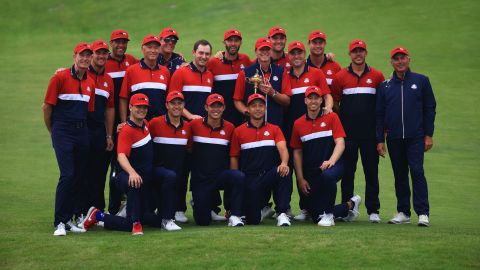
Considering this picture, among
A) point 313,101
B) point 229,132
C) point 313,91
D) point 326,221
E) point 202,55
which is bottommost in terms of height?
point 326,221

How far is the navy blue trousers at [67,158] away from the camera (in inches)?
471

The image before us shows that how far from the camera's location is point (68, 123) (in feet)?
39.8

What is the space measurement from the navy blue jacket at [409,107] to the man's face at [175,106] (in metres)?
2.94

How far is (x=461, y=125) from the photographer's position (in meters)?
23.6

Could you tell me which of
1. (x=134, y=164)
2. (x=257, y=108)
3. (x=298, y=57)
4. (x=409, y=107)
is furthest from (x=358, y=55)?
(x=134, y=164)

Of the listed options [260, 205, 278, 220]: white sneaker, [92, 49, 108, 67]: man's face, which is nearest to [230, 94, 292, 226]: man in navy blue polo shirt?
[260, 205, 278, 220]: white sneaker

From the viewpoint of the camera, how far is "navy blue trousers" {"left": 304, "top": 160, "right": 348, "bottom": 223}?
12734 millimetres

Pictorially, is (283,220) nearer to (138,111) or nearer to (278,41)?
(138,111)

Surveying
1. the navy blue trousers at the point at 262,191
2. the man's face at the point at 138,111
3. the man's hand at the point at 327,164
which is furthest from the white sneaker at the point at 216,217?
the man's face at the point at 138,111

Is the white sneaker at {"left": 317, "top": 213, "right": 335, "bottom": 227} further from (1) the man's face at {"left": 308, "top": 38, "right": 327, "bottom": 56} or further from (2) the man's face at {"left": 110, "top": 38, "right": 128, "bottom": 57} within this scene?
(2) the man's face at {"left": 110, "top": 38, "right": 128, "bottom": 57}

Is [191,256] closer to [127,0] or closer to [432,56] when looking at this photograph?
[432,56]

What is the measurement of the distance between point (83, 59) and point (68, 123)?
2.85 ft

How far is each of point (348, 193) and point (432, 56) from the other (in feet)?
57.5

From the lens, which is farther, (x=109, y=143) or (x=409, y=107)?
(x=109, y=143)
